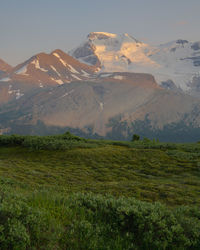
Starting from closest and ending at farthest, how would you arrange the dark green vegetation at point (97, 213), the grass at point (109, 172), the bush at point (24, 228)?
the bush at point (24, 228), the dark green vegetation at point (97, 213), the grass at point (109, 172)

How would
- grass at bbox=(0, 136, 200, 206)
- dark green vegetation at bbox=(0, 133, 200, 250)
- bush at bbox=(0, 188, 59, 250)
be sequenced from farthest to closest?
grass at bbox=(0, 136, 200, 206) → dark green vegetation at bbox=(0, 133, 200, 250) → bush at bbox=(0, 188, 59, 250)

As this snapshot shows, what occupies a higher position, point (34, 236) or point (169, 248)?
point (34, 236)

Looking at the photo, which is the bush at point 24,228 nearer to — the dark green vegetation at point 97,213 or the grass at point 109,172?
the dark green vegetation at point 97,213

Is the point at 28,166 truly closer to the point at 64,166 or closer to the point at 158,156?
the point at 64,166

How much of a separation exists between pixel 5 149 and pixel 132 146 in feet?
42.4

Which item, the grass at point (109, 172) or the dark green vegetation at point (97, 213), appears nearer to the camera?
the dark green vegetation at point (97, 213)

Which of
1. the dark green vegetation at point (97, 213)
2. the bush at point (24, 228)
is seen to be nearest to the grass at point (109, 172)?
the dark green vegetation at point (97, 213)

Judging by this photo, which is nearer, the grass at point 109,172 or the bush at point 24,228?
the bush at point 24,228

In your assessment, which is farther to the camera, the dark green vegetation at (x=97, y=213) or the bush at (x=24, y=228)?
the dark green vegetation at (x=97, y=213)

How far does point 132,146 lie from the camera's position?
27734mm

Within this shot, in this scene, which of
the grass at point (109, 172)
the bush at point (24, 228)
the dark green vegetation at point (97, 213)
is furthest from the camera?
the grass at point (109, 172)

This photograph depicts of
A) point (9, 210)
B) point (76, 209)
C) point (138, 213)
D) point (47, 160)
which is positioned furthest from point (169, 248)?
point (47, 160)

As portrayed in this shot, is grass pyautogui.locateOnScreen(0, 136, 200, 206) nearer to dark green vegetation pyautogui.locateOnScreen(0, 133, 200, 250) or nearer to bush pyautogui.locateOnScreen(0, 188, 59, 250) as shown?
dark green vegetation pyautogui.locateOnScreen(0, 133, 200, 250)

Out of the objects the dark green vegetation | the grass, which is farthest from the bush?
the grass
